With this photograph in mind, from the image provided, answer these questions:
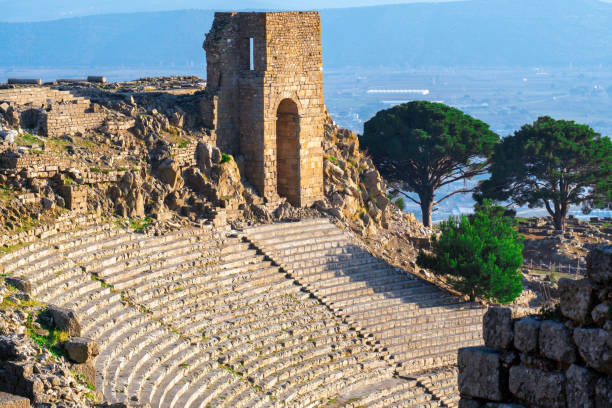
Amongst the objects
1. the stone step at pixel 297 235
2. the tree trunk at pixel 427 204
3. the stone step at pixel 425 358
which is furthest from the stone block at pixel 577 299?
the tree trunk at pixel 427 204

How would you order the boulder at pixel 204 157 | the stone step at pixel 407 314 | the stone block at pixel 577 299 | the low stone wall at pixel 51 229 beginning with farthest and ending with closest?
1. the boulder at pixel 204 157
2. the stone step at pixel 407 314
3. the low stone wall at pixel 51 229
4. the stone block at pixel 577 299

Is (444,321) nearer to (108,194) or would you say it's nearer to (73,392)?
(108,194)

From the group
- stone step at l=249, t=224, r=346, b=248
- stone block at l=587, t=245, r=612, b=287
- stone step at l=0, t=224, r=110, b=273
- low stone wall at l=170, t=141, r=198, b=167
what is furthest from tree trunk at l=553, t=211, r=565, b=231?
stone block at l=587, t=245, r=612, b=287

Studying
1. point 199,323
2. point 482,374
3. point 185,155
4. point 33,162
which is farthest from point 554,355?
point 185,155

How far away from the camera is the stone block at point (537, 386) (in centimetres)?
1237

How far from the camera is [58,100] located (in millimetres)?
32062

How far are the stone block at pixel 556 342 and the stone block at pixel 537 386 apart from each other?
0.72ft

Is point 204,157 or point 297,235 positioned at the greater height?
point 204,157

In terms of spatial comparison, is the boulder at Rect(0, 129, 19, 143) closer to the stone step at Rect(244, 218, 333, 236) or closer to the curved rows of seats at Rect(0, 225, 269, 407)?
the curved rows of seats at Rect(0, 225, 269, 407)

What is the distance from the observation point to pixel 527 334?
12.6 m

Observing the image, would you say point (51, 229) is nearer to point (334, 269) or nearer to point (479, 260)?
point (334, 269)

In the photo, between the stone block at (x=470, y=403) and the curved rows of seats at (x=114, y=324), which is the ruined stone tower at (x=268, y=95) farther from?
the stone block at (x=470, y=403)

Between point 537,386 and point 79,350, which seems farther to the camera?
point 79,350

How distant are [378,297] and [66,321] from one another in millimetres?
12986
